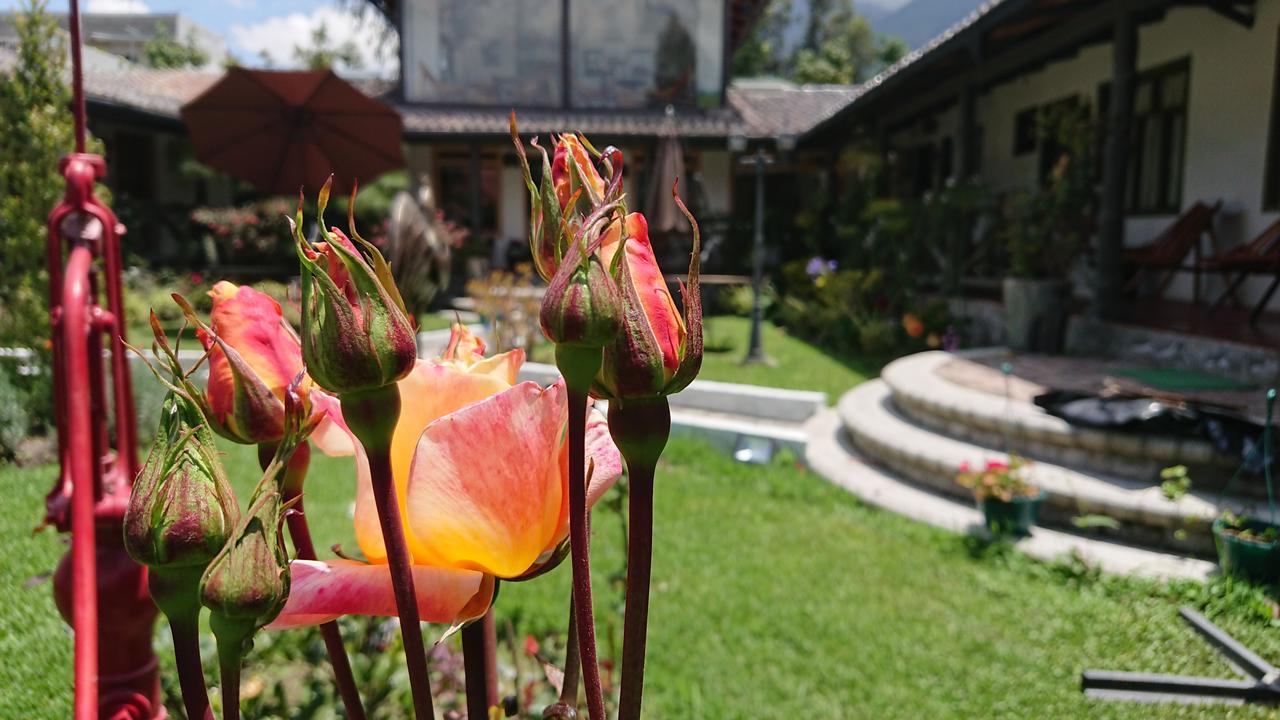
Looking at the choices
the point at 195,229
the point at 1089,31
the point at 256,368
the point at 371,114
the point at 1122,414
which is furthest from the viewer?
the point at 195,229

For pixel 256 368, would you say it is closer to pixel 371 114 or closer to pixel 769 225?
pixel 371 114

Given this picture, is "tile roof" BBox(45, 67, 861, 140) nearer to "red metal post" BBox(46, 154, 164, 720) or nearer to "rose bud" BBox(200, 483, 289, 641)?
"red metal post" BBox(46, 154, 164, 720)

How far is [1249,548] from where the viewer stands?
362 centimetres

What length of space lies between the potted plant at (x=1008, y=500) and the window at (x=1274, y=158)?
5.28 metres

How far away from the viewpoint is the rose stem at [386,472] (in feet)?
1.25

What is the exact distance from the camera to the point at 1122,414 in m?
4.73

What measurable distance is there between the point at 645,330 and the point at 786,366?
30.3 feet

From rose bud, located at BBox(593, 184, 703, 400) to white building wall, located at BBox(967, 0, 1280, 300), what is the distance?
362 inches

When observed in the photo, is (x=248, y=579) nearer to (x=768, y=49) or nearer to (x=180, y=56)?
(x=180, y=56)

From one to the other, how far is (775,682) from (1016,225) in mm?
6518

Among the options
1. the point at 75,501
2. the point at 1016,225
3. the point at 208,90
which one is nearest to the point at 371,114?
the point at 208,90

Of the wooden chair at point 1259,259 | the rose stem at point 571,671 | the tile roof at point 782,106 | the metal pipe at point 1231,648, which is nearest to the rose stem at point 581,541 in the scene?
the rose stem at point 571,671

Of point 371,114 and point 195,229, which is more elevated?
point 371,114

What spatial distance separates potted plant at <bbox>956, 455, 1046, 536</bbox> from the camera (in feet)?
14.1
